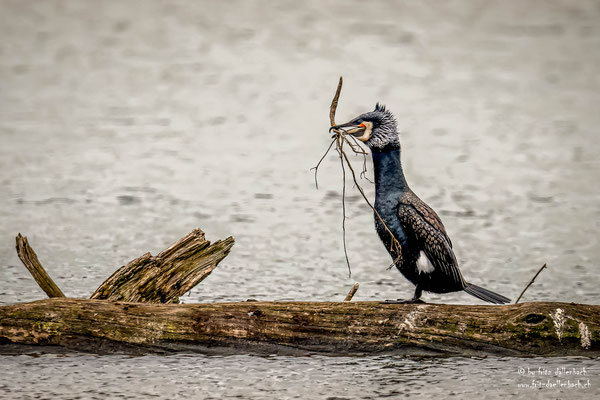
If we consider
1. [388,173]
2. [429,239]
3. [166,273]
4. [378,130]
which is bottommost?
[166,273]

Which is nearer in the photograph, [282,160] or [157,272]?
[157,272]

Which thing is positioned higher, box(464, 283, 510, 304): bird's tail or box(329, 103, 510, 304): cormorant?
box(329, 103, 510, 304): cormorant

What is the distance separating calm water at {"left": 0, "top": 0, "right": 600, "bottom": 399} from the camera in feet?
18.2

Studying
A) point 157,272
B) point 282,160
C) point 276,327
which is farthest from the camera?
point 282,160

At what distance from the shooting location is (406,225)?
5930 mm

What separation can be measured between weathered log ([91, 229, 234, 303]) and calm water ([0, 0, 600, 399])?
20.2 inches

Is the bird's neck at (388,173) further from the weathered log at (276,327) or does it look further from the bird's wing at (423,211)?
the weathered log at (276,327)

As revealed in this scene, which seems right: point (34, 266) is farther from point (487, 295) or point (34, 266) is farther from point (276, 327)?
point (487, 295)

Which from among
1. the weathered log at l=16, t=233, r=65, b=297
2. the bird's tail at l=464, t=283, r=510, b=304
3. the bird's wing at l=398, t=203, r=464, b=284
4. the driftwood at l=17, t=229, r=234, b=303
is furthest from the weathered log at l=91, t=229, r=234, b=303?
the bird's tail at l=464, t=283, r=510, b=304

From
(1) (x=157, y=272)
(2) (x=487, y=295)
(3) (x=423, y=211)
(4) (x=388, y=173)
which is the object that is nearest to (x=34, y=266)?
(1) (x=157, y=272)

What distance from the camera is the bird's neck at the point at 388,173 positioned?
238 inches

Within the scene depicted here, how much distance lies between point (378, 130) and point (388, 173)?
0.91 ft

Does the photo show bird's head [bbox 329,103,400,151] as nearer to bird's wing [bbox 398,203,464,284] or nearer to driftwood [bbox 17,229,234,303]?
bird's wing [bbox 398,203,464,284]

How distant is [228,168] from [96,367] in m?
6.36
